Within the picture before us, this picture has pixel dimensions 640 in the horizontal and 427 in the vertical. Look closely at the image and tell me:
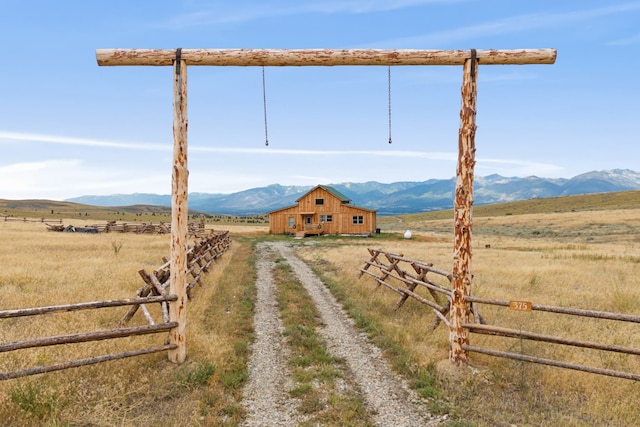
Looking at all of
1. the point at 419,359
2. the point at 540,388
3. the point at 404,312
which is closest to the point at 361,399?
the point at 419,359

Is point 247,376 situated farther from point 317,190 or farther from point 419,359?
point 317,190

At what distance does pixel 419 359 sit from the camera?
7027 mm

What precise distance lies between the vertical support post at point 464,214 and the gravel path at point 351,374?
131 centimetres

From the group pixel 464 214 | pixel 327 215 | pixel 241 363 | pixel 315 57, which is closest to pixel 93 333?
pixel 241 363

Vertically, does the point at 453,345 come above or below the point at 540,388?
above

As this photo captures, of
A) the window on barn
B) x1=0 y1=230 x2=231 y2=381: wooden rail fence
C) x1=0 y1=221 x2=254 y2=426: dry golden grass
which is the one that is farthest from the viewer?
the window on barn

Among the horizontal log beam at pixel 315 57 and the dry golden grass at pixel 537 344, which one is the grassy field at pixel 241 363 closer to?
the dry golden grass at pixel 537 344

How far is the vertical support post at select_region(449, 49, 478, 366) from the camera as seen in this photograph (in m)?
Result: 6.82

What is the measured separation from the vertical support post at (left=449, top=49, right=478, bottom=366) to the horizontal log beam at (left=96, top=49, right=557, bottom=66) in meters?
0.41

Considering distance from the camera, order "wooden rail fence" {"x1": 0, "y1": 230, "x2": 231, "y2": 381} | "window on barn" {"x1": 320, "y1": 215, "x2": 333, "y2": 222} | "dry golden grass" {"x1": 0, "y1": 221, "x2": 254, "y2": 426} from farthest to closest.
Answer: "window on barn" {"x1": 320, "y1": 215, "x2": 333, "y2": 222}, "wooden rail fence" {"x1": 0, "y1": 230, "x2": 231, "y2": 381}, "dry golden grass" {"x1": 0, "y1": 221, "x2": 254, "y2": 426}

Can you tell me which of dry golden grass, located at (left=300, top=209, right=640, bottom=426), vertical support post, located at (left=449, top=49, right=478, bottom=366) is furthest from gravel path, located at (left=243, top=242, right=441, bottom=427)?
vertical support post, located at (left=449, top=49, right=478, bottom=366)

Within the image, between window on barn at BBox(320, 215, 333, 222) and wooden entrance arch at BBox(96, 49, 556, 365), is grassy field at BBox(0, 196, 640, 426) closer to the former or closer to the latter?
wooden entrance arch at BBox(96, 49, 556, 365)

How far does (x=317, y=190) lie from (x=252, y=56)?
39.4 m

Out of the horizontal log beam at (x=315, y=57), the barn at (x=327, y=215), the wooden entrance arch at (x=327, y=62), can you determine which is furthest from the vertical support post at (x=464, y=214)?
the barn at (x=327, y=215)
